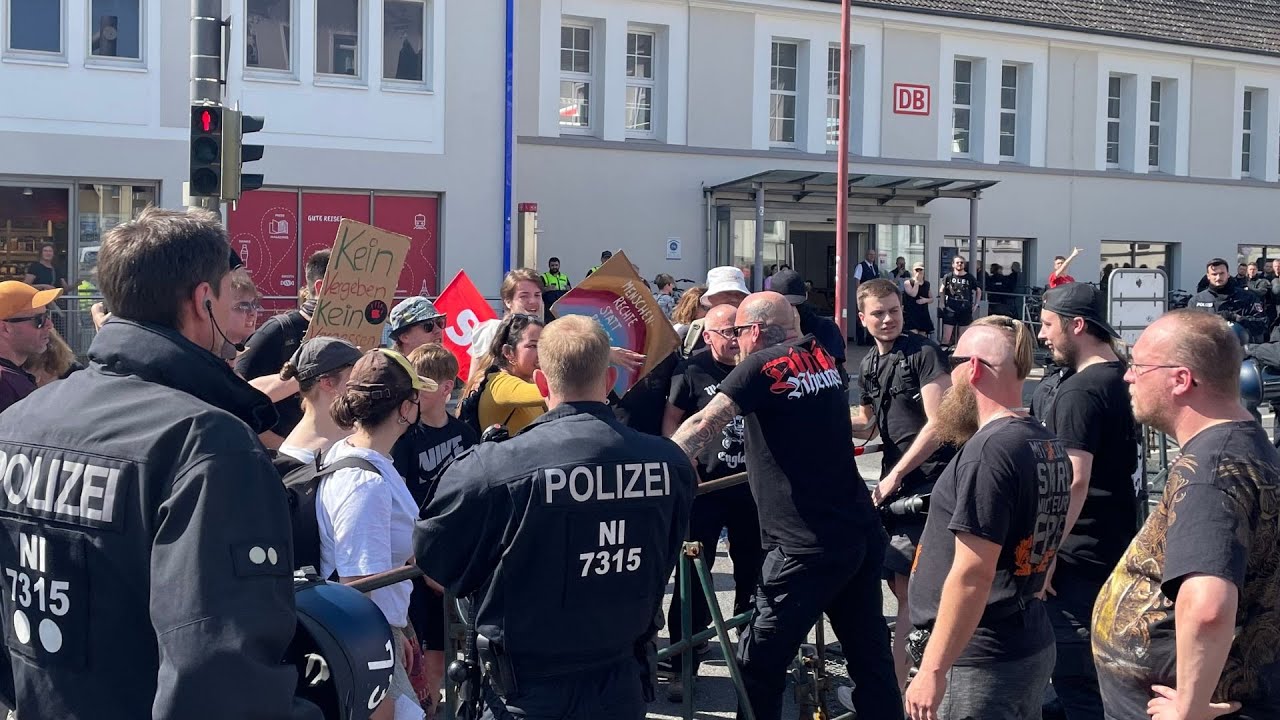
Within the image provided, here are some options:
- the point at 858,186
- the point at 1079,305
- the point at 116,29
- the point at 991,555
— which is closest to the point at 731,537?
the point at 1079,305

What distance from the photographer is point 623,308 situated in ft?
22.0

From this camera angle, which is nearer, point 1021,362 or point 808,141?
point 1021,362

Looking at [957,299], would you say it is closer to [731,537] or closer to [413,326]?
[731,537]

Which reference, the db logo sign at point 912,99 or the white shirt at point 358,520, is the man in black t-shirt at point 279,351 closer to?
the white shirt at point 358,520

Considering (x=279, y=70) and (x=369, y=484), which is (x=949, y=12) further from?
(x=369, y=484)

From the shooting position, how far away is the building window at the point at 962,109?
27.3 meters

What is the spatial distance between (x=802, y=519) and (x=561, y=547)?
5.31 ft

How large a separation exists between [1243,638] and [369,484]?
244 cm

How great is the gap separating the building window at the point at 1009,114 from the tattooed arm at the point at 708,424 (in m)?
24.5

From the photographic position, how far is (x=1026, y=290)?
91.3 feet

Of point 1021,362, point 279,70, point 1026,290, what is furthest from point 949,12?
point 1021,362

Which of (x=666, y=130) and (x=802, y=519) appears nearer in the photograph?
(x=802, y=519)

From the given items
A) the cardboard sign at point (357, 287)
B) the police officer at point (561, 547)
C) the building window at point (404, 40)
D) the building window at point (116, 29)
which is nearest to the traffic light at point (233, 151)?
the cardboard sign at point (357, 287)

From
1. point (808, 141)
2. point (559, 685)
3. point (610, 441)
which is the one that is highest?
point (808, 141)
